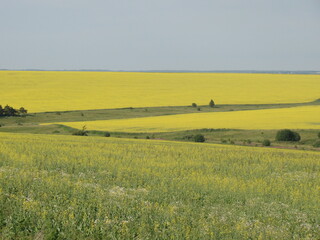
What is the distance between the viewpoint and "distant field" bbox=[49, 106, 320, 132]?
48219 mm

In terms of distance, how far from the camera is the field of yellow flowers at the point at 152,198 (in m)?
10.7

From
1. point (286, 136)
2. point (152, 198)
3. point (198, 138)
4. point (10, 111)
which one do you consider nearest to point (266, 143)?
point (286, 136)

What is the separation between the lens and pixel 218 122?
52406 mm

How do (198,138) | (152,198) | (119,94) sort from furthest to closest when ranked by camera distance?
1. (119,94)
2. (198,138)
3. (152,198)

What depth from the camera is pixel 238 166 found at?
21688 millimetres

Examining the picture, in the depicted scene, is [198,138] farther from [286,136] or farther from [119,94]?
[119,94]

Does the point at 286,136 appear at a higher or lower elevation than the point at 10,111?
lower

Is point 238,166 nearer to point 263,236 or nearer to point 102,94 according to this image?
point 263,236

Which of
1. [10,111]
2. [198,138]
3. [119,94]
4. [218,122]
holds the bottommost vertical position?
[198,138]

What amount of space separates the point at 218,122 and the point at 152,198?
39100 mm

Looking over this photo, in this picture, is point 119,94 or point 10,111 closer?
point 10,111

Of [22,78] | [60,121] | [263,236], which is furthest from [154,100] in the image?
[263,236]

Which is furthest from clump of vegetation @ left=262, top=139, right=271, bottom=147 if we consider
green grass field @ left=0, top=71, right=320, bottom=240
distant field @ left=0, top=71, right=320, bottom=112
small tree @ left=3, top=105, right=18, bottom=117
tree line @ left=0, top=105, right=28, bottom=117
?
distant field @ left=0, top=71, right=320, bottom=112

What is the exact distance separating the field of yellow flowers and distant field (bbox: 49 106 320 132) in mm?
24917
